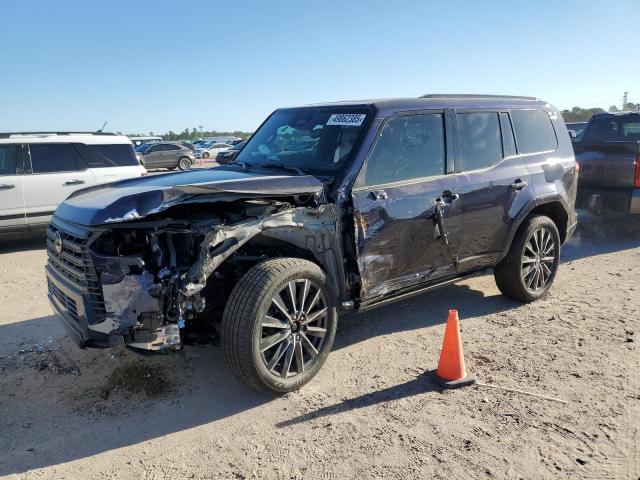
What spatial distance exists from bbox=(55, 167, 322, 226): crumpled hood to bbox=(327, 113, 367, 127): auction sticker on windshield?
0.67m

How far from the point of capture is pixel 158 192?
3137 mm

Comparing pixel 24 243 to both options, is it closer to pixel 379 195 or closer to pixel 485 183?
pixel 379 195

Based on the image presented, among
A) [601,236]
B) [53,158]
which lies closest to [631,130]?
[601,236]

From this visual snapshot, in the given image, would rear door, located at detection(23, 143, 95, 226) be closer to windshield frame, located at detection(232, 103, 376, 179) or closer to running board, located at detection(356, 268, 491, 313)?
windshield frame, located at detection(232, 103, 376, 179)

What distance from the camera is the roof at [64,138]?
8.27 m

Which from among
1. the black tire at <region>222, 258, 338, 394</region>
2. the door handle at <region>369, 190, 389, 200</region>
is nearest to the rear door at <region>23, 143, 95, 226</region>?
the black tire at <region>222, 258, 338, 394</region>

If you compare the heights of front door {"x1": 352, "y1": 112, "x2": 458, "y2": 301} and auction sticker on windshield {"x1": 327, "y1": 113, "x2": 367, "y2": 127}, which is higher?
auction sticker on windshield {"x1": 327, "y1": 113, "x2": 367, "y2": 127}

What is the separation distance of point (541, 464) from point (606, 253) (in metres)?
5.74

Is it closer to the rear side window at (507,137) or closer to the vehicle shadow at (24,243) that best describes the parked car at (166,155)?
the vehicle shadow at (24,243)

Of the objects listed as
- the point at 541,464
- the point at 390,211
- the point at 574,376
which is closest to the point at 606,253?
the point at 574,376

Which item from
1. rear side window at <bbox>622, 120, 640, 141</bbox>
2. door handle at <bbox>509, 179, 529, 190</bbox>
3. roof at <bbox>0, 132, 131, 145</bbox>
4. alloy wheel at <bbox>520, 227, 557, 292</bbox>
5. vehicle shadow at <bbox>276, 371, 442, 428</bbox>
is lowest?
vehicle shadow at <bbox>276, 371, 442, 428</bbox>

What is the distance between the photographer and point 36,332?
4773mm

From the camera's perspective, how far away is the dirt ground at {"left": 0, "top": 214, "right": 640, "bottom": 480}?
2.91 metres

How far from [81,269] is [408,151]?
8.54ft
